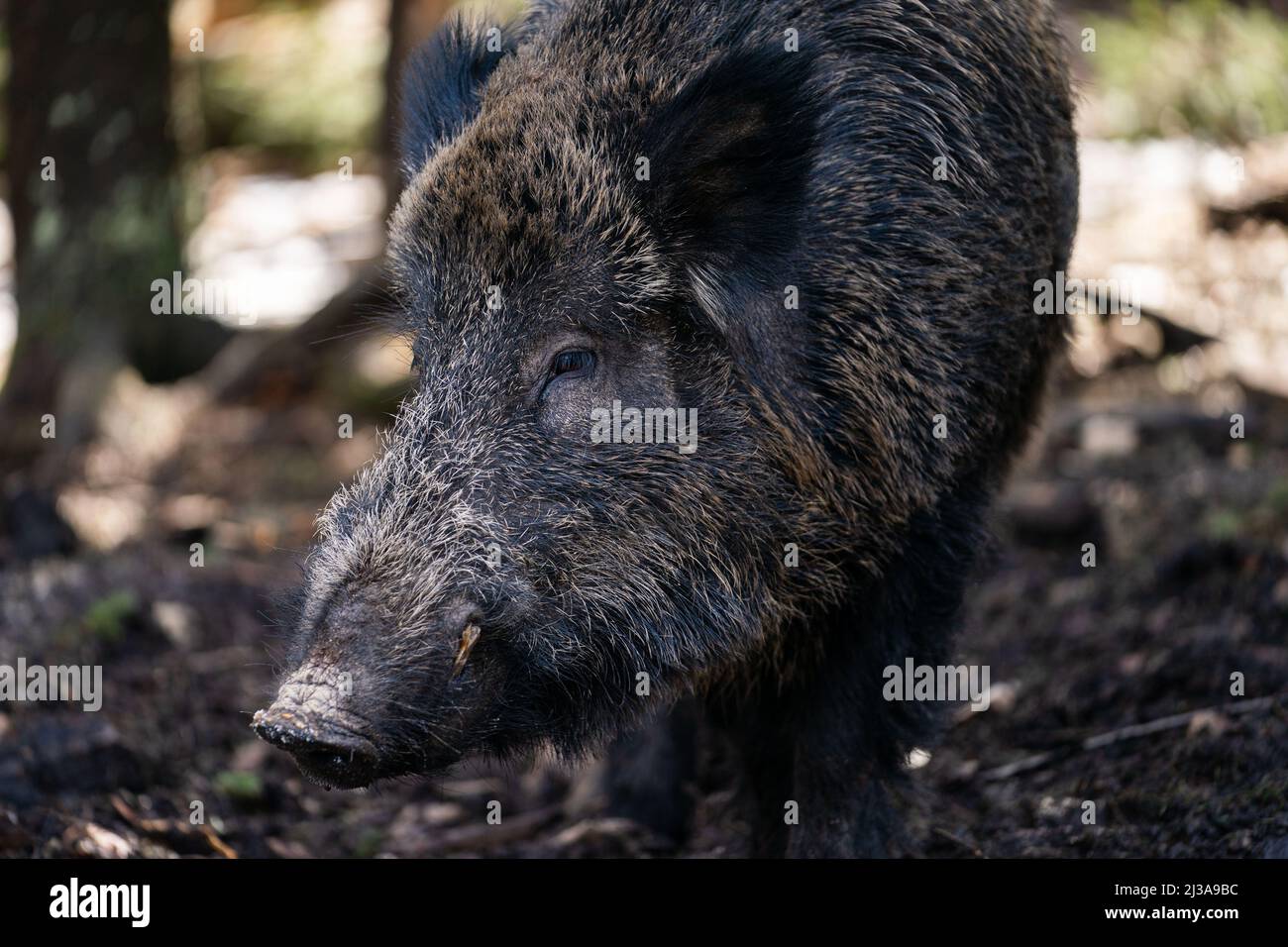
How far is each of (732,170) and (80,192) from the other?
660 cm

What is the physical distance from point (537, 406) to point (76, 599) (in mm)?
3771

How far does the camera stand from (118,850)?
446 centimetres

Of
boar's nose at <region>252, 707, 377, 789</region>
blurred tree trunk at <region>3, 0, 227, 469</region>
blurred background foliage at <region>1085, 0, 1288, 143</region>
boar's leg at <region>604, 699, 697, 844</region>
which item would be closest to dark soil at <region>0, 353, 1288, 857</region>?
boar's leg at <region>604, 699, 697, 844</region>

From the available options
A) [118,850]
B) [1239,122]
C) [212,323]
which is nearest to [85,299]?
[212,323]

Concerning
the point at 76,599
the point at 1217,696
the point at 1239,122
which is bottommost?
the point at 1217,696

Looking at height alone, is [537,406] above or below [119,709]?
above

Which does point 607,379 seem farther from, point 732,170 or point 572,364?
point 732,170

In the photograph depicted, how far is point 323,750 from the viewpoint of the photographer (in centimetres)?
339

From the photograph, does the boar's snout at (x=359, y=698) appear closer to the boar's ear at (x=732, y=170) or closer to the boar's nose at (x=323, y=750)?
the boar's nose at (x=323, y=750)

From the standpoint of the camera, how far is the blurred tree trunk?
355 inches
